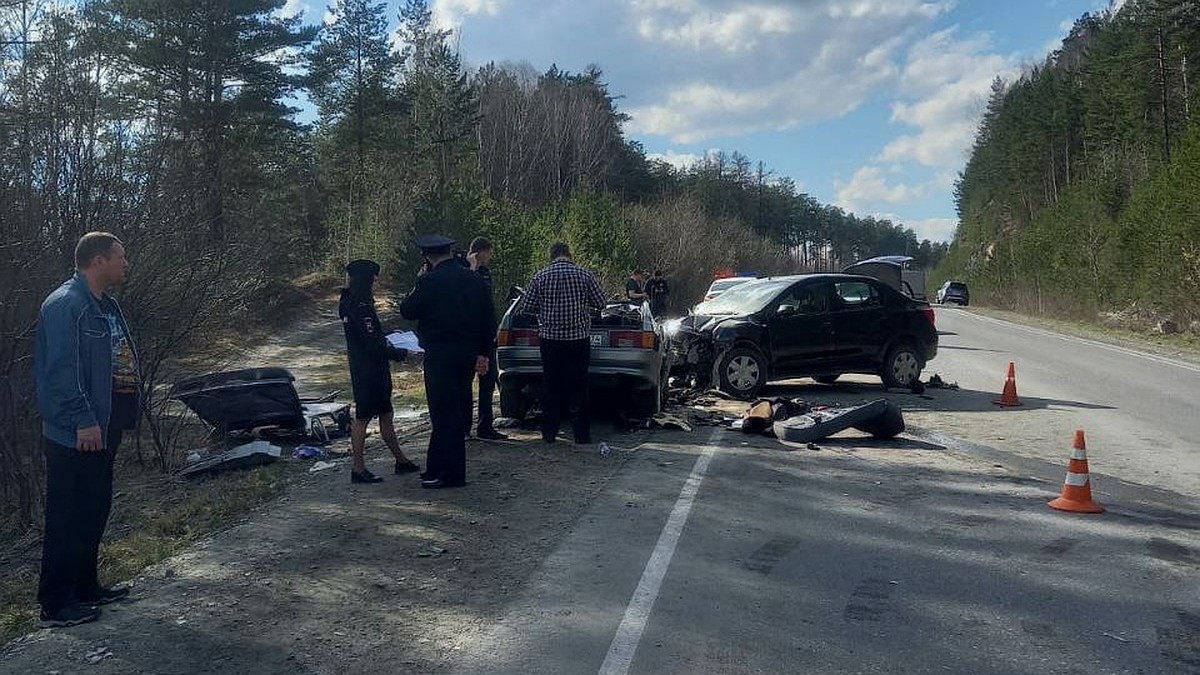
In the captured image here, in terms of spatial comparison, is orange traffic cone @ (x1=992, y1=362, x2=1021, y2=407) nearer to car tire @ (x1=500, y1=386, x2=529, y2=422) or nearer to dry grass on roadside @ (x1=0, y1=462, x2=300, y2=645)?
car tire @ (x1=500, y1=386, x2=529, y2=422)

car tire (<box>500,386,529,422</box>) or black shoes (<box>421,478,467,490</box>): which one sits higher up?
car tire (<box>500,386,529,422</box>)

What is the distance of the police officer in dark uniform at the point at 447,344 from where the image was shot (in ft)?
25.7

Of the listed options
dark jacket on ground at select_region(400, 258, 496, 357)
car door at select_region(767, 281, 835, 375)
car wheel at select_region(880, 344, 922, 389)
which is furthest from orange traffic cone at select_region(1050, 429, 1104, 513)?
car wheel at select_region(880, 344, 922, 389)

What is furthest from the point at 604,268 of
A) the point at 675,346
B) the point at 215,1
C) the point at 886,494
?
the point at 886,494

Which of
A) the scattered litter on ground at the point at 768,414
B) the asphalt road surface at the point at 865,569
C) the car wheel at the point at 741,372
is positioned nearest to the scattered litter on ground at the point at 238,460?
the asphalt road surface at the point at 865,569

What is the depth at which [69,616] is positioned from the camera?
192 inches

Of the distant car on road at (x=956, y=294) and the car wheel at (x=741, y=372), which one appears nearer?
Result: the car wheel at (x=741, y=372)

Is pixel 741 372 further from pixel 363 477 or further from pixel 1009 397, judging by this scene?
pixel 363 477

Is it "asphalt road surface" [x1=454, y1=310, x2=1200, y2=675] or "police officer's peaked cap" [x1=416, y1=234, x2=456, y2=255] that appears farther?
"police officer's peaked cap" [x1=416, y1=234, x2=456, y2=255]

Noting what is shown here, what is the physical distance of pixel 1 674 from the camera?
427cm

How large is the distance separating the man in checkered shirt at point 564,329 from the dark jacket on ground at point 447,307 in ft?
5.51

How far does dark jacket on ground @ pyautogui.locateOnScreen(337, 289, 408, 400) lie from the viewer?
26.1ft

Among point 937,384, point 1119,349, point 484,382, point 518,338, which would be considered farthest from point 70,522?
point 1119,349

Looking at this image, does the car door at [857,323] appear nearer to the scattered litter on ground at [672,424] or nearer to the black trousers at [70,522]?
the scattered litter on ground at [672,424]
